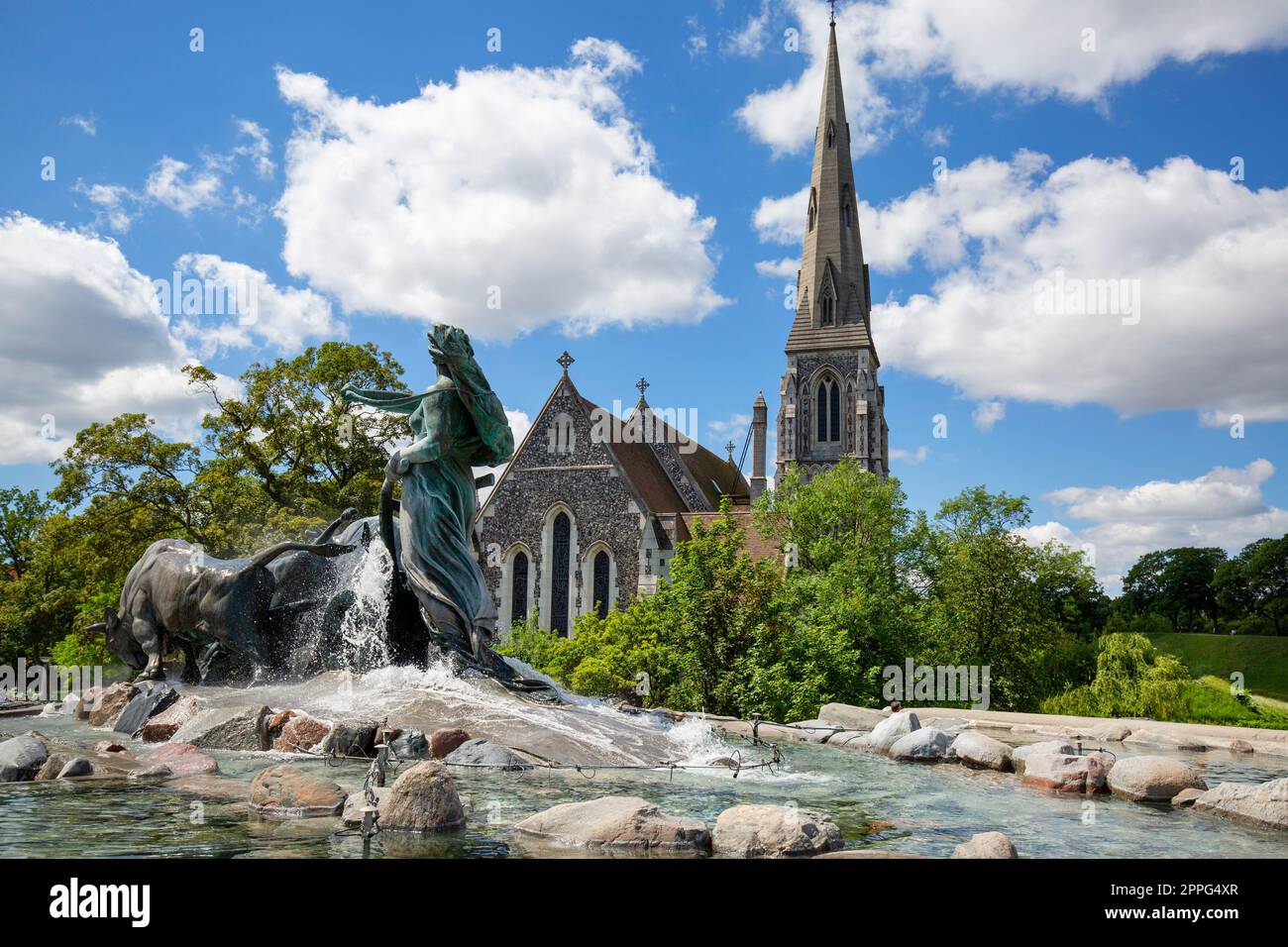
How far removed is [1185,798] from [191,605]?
12272 mm

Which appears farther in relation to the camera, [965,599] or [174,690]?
[965,599]

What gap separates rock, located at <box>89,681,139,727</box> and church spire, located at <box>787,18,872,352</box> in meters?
46.3

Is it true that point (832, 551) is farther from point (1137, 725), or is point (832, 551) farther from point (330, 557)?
point (330, 557)

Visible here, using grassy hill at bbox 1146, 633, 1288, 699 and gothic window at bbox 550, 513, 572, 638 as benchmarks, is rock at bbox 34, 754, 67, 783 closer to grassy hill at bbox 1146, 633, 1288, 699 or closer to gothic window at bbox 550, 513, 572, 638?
gothic window at bbox 550, 513, 572, 638

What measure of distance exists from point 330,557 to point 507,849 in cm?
875

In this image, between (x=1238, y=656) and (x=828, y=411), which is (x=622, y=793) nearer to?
(x=1238, y=656)

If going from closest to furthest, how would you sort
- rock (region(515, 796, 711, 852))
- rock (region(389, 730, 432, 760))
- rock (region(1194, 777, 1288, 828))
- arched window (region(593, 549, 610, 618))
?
1. rock (region(515, 796, 711, 852))
2. rock (region(1194, 777, 1288, 828))
3. rock (region(389, 730, 432, 760))
4. arched window (region(593, 549, 610, 618))

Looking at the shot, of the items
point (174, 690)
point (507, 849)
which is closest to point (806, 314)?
point (174, 690)

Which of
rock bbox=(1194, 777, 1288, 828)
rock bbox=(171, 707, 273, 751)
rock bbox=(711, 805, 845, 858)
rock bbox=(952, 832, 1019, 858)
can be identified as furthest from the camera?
rock bbox=(171, 707, 273, 751)

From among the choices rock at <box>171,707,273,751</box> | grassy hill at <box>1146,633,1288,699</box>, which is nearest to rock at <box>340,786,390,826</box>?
rock at <box>171,707,273,751</box>

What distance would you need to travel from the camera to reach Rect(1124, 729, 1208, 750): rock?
1163 cm

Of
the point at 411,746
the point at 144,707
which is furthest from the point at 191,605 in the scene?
the point at 411,746

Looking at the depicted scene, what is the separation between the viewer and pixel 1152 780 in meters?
7.57
